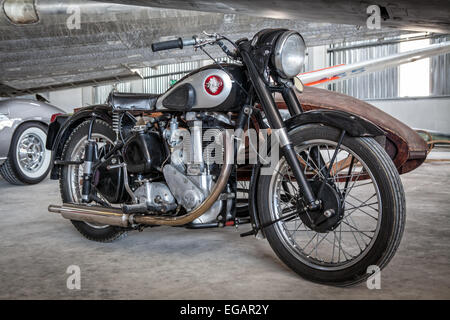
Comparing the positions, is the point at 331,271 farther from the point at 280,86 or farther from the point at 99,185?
the point at 99,185

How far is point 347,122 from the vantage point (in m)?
1.87

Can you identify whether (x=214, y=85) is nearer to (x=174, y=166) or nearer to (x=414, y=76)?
(x=174, y=166)

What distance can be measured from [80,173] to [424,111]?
13621 millimetres

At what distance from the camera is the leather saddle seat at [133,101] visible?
2.56m

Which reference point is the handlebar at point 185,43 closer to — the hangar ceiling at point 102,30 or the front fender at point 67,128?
the front fender at point 67,128

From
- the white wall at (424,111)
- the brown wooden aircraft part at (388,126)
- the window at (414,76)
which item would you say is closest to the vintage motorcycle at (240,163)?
the brown wooden aircraft part at (388,126)

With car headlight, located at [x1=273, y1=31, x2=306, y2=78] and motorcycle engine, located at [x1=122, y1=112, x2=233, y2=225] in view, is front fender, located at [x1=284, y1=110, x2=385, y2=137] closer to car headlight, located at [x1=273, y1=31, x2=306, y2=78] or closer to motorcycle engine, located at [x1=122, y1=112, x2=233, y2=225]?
car headlight, located at [x1=273, y1=31, x2=306, y2=78]

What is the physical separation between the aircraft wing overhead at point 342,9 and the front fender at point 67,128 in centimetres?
112

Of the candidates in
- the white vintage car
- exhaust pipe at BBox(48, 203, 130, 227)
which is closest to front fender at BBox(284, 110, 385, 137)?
exhaust pipe at BBox(48, 203, 130, 227)

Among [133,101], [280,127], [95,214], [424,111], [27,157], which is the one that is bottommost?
[95,214]

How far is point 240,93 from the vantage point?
2.23 meters

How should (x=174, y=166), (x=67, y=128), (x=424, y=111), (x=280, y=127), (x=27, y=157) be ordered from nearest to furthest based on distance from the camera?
1. (x=280, y=127)
2. (x=174, y=166)
3. (x=67, y=128)
4. (x=27, y=157)
5. (x=424, y=111)

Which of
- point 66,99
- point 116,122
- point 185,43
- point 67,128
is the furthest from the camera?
point 66,99

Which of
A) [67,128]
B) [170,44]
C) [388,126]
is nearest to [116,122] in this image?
[67,128]
